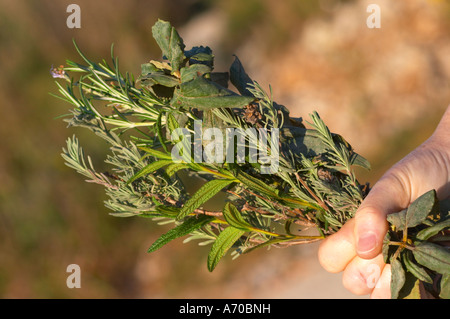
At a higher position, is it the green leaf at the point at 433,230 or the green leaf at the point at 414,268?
the green leaf at the point at 433,230

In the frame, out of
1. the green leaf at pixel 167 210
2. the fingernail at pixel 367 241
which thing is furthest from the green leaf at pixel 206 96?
the fingernail at pixel 367 241

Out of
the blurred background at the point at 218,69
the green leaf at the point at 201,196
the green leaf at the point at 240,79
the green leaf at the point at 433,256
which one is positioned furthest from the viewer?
the blurred background at the point at 218,69

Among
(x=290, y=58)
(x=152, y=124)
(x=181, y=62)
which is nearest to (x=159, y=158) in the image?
(x=152, y=124)

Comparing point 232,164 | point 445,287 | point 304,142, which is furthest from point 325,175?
point 445,287

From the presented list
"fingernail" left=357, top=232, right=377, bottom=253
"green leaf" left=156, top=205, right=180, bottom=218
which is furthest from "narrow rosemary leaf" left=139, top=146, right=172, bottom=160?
"fingernail" left=357, top=232, right=377, bottom=253

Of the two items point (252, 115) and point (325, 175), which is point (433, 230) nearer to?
point (325, 175)

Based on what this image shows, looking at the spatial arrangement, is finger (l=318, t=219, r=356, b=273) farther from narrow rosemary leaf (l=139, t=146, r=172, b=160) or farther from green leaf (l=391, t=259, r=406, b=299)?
narrow rosemary leaf (l=139, t=146, r=172, b=160)

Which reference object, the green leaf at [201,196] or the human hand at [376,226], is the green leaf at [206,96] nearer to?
the green leaf at [201,196]

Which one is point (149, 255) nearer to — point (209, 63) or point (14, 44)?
point (14, 44)
